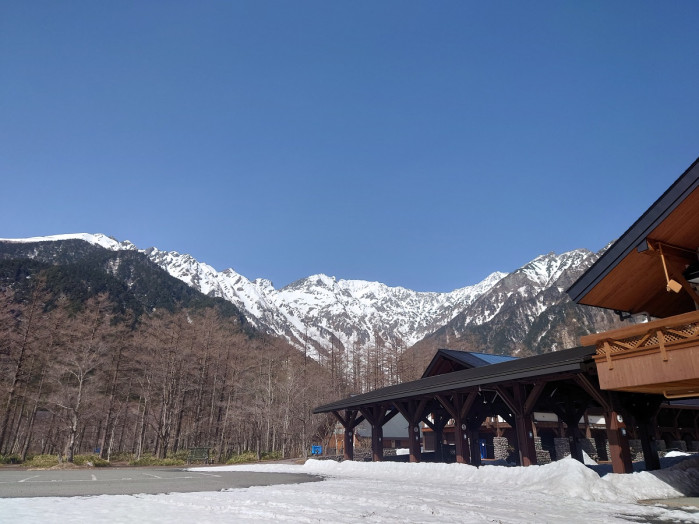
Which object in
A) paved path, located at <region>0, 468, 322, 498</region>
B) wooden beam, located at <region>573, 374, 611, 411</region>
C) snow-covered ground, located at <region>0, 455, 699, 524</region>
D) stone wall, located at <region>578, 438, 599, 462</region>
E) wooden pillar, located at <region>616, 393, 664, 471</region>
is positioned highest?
wooden beam, located at <region>573, 374, 611, 411</region>

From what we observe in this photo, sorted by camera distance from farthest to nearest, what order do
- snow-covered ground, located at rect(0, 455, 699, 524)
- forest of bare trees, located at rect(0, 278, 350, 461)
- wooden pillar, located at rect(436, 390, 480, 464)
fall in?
1. forest of bare trees, located at rect(0, 278, 350, 461)
2. wooden pillar, located at rect(436, 390, 480, 464)
3. snow-covered ground, located at rect(0, 455, 699, 524)

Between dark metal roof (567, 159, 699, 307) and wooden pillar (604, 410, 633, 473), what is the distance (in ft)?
11.5

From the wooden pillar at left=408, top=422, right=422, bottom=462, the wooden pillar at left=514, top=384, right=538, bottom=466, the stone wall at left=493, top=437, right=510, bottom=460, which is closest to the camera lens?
the wooden pillar at left=514, top=384, right=538, bottom=466

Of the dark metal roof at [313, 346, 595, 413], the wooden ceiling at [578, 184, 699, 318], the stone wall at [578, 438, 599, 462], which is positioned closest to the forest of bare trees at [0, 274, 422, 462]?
the dark metal roof at [313, 346, 595, 413]

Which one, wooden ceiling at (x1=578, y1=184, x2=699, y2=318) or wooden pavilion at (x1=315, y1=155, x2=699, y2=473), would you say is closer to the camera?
wooden pavilion at (x1=315, y1=155, x2=699, y2=473)

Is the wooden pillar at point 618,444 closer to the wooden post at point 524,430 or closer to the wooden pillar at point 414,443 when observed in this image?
the wooden post at point 524,430

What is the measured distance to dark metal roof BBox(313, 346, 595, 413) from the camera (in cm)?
1250

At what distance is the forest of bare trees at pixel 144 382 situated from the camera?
110 ft

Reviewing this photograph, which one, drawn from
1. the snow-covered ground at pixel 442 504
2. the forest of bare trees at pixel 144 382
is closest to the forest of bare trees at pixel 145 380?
the forest of bare trees at pixel 144 382

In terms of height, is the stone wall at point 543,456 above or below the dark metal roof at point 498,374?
below

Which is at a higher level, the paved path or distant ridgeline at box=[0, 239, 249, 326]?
distant ridgeline at box=[0, 239, 249, 326]

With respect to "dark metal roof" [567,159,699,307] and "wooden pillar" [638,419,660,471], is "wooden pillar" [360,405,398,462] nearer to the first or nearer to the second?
"wooden pillar" [638,419,660,471]

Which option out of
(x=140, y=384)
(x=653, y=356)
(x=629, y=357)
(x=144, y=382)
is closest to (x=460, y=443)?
(x=629, y=357)

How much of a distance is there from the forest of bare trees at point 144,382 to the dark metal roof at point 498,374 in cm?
1887
